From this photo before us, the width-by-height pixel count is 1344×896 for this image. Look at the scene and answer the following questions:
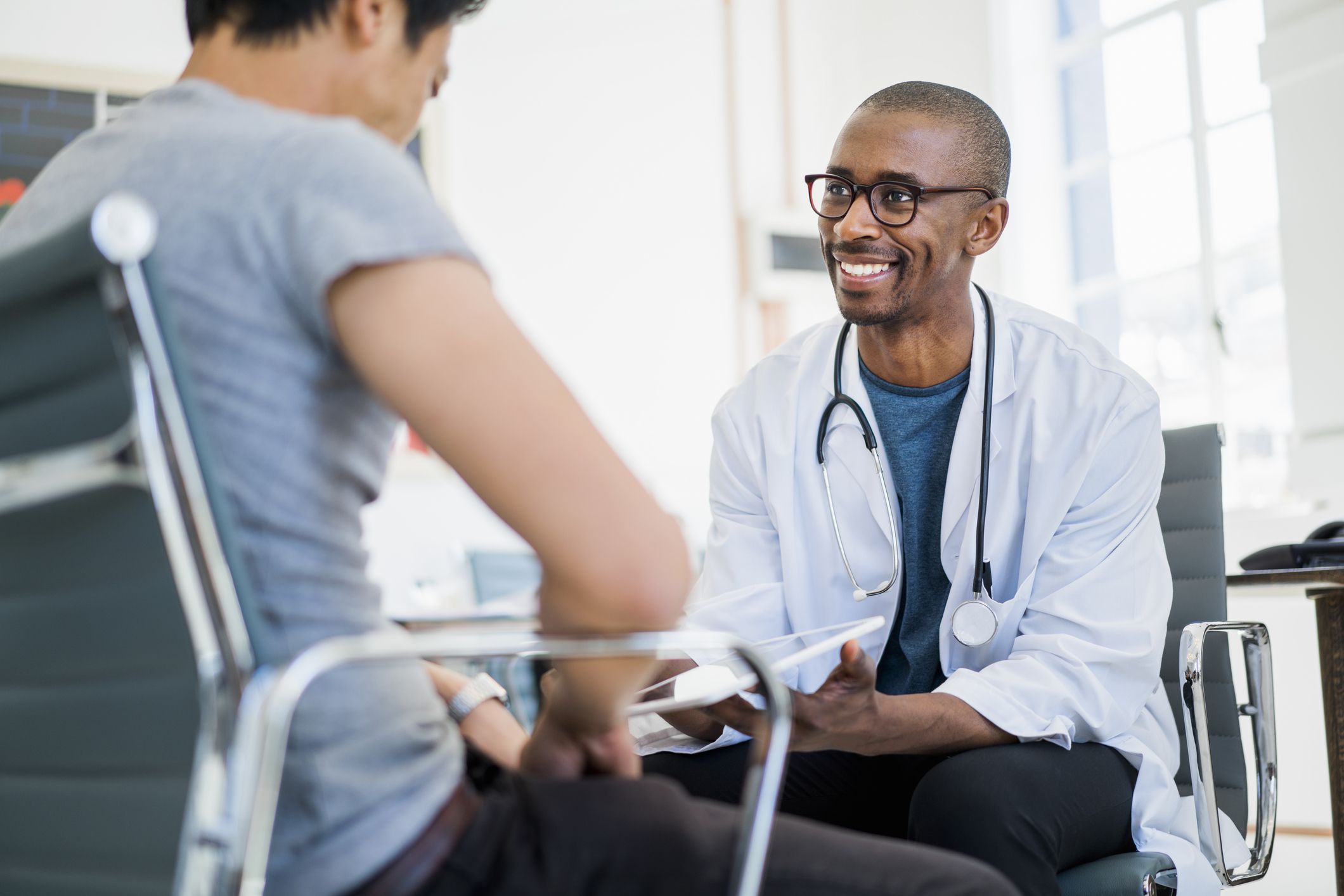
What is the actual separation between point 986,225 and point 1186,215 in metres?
2.54

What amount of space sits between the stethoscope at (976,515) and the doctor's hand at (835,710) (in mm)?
303

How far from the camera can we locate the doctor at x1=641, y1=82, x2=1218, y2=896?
1.37 m

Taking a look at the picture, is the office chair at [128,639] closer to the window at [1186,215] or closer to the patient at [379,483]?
the patient at [379,483]

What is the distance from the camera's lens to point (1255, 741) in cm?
163

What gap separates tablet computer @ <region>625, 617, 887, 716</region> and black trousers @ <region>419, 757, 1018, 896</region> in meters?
0.10

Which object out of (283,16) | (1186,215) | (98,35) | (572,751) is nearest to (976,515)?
(572,751)

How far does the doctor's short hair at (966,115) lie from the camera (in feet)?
6.33

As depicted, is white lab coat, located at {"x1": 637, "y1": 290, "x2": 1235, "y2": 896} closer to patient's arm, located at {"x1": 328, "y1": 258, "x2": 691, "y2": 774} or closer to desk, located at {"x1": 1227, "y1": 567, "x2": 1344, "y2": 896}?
desk, located at {"x1": 1227, "y1": 567, "x2": 1344, "y2": 896}

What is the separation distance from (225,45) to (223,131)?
15 cm

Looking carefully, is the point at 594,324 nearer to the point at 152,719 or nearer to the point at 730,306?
the point at 730,306

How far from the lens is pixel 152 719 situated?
702mm

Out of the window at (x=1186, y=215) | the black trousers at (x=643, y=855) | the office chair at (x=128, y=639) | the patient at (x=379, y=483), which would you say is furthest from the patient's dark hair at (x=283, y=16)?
the window at (x=1186, y=215)

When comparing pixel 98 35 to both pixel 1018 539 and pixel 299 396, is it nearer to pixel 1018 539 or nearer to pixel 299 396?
pixel 1018 539

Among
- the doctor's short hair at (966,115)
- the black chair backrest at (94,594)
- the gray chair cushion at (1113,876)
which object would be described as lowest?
the gray chair cushion at (1113,876)
